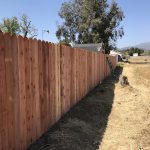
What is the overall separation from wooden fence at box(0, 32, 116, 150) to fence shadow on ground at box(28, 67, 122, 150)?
183mm

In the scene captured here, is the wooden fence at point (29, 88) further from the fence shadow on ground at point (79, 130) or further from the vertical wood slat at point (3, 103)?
the fence shadow on ground at point (79, 130)

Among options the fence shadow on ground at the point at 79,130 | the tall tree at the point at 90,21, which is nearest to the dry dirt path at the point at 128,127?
the fence shadow on ground at the point at 79,130

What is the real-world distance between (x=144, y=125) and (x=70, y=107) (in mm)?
2131

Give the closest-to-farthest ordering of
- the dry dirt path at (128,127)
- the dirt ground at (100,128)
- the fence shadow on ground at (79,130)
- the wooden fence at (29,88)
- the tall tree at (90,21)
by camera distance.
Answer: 1. the wooden fence at (29,88)
2. the fence shadow on ground at (79,130)
3. the dirt ground at (100,128)
4. the dry dirt path at (128,127)
5. the tall tree at (90,21)

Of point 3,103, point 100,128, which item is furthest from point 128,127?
point 3,103

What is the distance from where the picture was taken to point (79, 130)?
280 inches

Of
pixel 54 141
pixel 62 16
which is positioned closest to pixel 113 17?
pixel 62 16

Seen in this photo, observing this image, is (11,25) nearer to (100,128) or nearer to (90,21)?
(90,21)

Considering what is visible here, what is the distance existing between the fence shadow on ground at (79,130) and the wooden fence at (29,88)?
7.2 inches

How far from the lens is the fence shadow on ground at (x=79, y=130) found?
6.03m

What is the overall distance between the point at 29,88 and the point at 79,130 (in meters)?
2.03

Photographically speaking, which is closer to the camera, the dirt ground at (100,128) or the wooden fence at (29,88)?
the wooden fence at (29,88)

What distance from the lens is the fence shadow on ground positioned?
603 cm

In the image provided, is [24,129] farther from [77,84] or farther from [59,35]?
[59,35]
